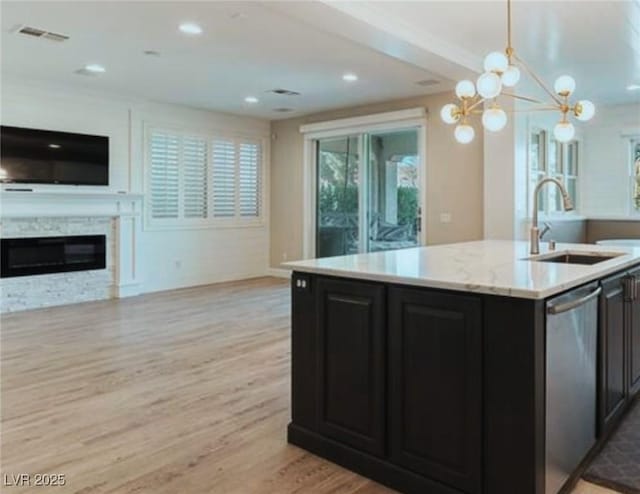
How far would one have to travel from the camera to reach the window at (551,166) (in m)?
6.52

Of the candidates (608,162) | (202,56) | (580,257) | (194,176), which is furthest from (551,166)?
(194,176)

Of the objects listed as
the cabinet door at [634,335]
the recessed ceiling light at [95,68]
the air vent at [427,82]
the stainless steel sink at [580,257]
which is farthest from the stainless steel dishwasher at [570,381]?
the recessed ceiling light at [95,68]

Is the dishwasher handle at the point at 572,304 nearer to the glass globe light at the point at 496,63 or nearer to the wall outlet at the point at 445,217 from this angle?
the glass globe light at the point at 496,63

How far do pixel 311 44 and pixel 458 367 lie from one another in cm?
377

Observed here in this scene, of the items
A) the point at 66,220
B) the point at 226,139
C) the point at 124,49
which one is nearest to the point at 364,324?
the point at 124,49

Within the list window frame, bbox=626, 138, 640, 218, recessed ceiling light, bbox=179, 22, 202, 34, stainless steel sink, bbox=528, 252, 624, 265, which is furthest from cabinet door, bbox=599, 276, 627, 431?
window frame, bbox=626, 138, 640, 218

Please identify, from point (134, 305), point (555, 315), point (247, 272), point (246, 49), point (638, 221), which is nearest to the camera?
point (555, 315)

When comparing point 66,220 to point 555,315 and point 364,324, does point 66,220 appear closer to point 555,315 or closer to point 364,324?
point 364,324

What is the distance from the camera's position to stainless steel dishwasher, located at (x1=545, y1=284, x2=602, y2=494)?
2.04m

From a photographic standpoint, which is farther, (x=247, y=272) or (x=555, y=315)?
(x=247, y=272)

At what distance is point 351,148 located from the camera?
827cm

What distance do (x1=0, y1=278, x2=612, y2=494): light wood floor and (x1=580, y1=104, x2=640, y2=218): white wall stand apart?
510 cm

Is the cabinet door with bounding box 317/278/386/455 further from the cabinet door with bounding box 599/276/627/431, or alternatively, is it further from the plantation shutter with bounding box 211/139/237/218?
the plantation shutter with bounding box 211/139/237/218

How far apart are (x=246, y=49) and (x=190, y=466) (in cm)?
393
